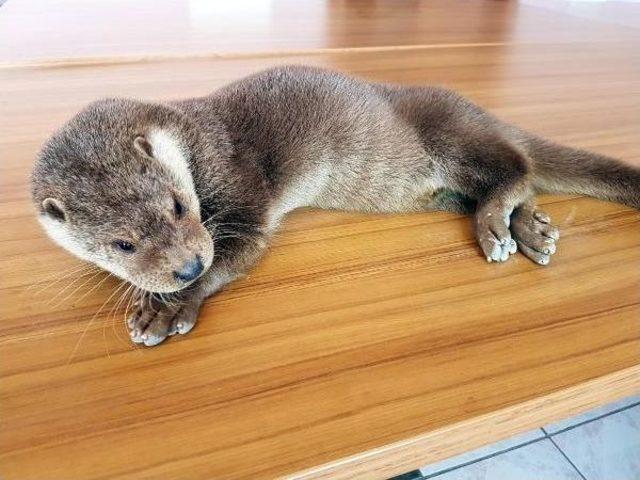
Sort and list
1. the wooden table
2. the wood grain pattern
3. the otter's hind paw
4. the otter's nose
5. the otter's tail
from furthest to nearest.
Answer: the wood grain pattern
the otter's tail
the otter's hind paw
the otter's nose
the wooden table

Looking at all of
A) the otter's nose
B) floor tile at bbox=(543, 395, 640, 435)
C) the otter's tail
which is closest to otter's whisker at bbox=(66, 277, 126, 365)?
the otter's nose

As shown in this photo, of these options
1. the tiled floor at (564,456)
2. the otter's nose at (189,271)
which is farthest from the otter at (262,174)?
the tiled floor at (564,456)

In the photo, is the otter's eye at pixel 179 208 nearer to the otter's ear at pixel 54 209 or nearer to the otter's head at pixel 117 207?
the otter's head at pixel 117 207

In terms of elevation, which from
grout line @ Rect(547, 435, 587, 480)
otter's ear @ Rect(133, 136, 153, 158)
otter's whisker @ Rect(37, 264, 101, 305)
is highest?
otter's ear @ Rect(133, 136, 153, 158)

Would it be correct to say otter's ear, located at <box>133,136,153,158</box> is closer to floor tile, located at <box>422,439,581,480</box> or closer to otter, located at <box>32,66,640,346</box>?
otter, located at <box>32,66,640,346</box>

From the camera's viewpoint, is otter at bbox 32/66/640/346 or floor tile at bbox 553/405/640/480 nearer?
otter at bbox 32/66/640/346

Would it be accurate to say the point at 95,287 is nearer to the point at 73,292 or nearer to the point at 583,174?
the point at 73,292
